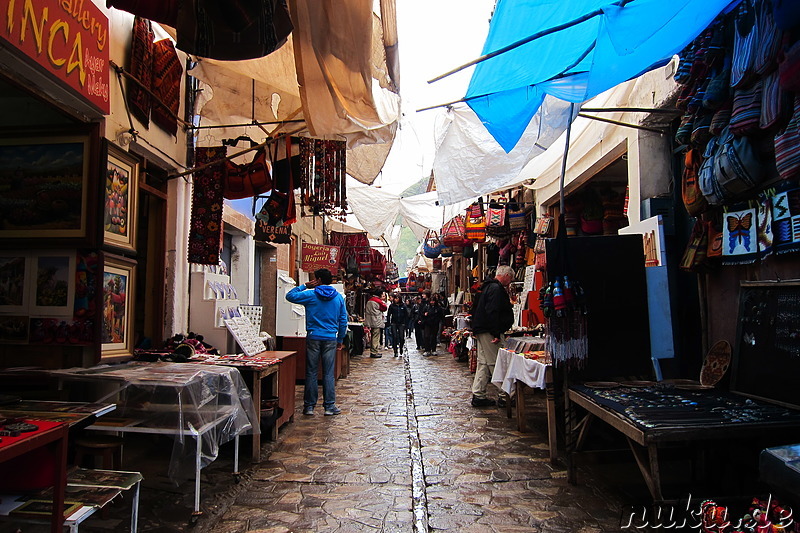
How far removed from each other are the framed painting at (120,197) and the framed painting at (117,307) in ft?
0.62

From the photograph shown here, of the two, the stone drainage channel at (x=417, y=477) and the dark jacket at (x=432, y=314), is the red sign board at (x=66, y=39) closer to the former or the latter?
the stone drainage channel at (x=417, y=477)

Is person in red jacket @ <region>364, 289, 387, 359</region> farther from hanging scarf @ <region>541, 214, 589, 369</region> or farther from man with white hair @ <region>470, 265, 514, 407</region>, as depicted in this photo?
hanging scarf @ <region>541, 214, 589, 369</region>

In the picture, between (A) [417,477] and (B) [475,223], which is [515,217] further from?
(A) [417,477]

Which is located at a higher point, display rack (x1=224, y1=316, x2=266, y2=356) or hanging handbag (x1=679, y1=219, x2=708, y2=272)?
hanging handbag (x1=679, y1=219, x2=708, y2=272)

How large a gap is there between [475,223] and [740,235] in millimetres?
7393

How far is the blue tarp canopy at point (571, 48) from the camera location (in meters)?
3.71

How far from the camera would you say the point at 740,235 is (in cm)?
Result: 437

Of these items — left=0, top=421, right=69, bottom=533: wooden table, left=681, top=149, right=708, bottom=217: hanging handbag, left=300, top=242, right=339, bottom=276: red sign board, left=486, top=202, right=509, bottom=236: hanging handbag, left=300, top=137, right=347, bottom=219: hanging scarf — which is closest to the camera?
left=0, top=421, right=69, bottom=533: wooden table

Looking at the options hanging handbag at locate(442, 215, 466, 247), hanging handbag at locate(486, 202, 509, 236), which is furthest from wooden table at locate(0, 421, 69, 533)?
hanging handbag at locate(442, 215, 466, 247)

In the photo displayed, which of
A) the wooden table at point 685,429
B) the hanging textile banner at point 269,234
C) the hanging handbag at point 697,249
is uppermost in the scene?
the hanging textile banner at point 269,234

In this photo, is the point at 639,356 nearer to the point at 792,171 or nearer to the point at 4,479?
the point at 792,171

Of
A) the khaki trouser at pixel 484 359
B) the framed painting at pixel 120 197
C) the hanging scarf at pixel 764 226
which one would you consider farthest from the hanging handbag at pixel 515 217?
the framed painting at pixel 120 197

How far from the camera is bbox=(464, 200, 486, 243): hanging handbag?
11623 millimetres

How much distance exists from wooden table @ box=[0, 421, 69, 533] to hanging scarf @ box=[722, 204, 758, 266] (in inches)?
196
